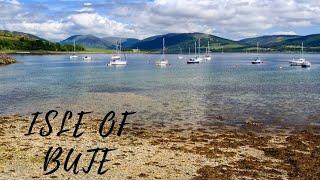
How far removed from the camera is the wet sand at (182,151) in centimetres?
2709

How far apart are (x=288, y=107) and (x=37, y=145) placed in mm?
35897

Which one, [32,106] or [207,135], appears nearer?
[207,135]

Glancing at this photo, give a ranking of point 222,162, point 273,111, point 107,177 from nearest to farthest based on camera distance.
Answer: point 107,177 < point 222,162 < point 273,111

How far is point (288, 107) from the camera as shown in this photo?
57.6 meters

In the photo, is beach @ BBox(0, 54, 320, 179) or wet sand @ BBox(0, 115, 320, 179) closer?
wet sand @ BBox(0, 115, 320, 179)

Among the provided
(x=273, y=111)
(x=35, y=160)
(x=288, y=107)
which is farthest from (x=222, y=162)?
(x=288, y=107)

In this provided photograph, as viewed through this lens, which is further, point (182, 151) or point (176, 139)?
point (176, 139)

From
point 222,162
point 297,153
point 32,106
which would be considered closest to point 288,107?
point 297,153

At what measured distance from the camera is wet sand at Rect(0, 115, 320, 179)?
27094mm

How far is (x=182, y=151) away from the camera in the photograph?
32906 mm

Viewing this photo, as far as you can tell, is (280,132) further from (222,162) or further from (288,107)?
(288,107)

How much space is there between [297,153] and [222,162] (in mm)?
6608

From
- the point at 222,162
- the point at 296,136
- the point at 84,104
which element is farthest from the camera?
the point at 84,104

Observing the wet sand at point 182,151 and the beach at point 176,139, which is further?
the beach at point 176,139
